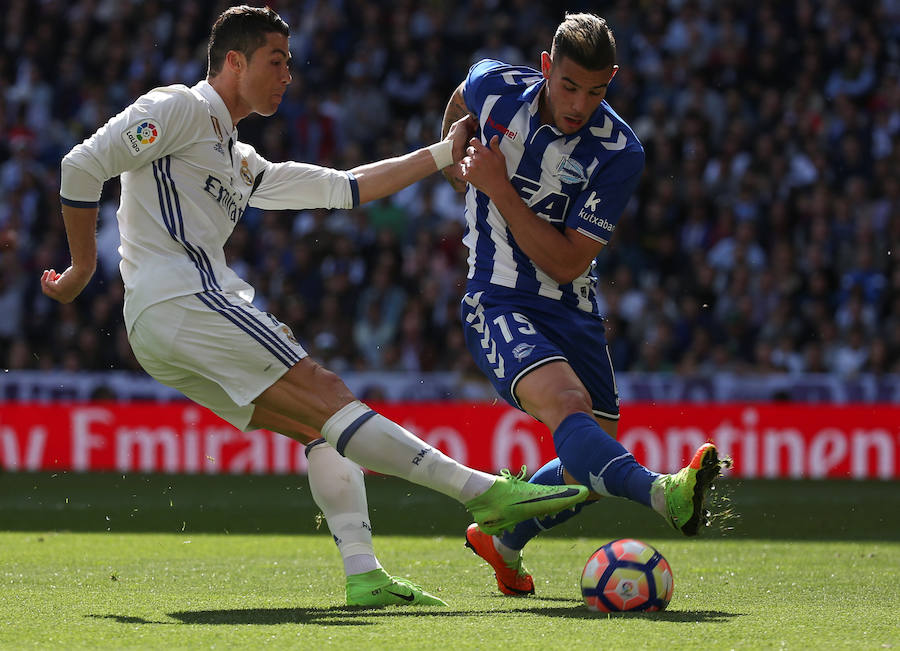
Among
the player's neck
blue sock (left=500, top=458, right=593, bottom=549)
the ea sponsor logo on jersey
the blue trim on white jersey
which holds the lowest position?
blue sock (left=500, top=458, right=593, bottom=549)

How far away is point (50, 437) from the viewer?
39.0 ft

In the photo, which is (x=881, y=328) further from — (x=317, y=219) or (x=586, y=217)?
(x=586, y=217)

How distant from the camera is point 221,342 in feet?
15.5

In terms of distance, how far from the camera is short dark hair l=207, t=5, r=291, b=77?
501 centimetres

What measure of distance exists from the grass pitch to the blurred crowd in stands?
7.78ft

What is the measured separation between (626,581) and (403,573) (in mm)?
1626

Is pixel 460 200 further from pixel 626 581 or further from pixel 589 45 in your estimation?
pixel 626 581

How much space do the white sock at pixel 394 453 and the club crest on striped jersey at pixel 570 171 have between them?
4.03ft

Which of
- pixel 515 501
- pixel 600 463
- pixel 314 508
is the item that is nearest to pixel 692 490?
pixel 600 463

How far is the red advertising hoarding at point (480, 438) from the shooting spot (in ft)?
37.1

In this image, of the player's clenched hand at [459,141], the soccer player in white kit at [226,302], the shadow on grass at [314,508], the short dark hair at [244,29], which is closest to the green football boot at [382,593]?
the soccer player in white kit at [226,302]

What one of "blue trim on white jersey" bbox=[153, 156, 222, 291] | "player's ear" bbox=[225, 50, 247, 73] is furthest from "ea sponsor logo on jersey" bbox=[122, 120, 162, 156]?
"player's ear" bbox=[225, 50, 247, 73]

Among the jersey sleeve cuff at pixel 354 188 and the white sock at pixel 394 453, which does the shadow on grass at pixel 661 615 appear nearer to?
the white sock at pixel 394 453

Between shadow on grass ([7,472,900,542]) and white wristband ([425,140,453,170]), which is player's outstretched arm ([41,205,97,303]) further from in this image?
shadow on grass ([7,472,900,542])
